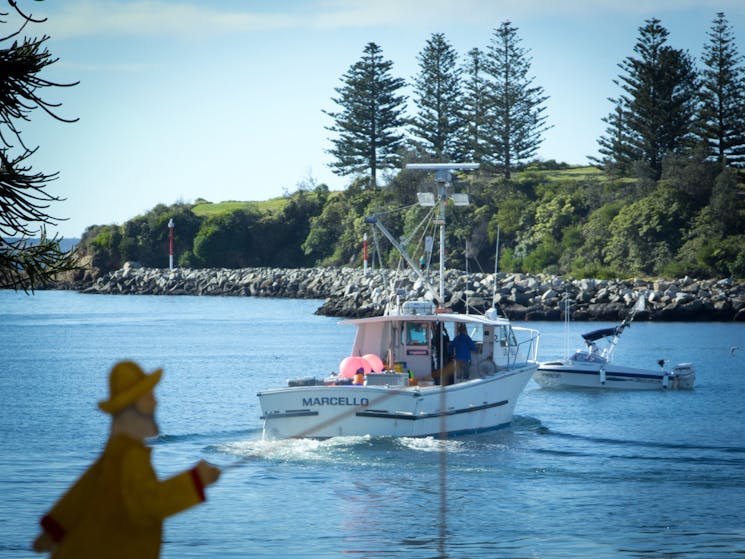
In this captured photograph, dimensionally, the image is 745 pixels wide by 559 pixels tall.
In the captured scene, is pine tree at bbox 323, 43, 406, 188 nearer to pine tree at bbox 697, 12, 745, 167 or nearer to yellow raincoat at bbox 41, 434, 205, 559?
pine tree at bbox 697, 12, 745, 167

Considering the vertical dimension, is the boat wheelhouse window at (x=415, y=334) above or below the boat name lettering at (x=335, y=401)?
above

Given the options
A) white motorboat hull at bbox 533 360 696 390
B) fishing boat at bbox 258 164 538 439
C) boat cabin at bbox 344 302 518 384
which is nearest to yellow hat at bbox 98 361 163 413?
fishing boat at bbox 258 164 538 439

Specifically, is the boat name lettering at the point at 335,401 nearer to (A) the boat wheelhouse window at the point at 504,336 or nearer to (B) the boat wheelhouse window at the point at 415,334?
(B) the boat wheelhouse window at the point at 415,334

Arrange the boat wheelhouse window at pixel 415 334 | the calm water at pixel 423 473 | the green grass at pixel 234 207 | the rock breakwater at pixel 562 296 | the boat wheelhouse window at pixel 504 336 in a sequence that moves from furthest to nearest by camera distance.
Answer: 1. the green grass at pixel 234 207
2. the rock breakwater at pixel 562 296
3. the boat wheelhouse window at pixel 504 336
4. the boat wheelhouse window at pixel 415 334
5. the calm water at pixel 423 473

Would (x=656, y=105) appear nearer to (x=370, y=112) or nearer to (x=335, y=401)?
(x=370, y=112)

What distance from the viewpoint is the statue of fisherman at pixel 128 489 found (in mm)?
4359

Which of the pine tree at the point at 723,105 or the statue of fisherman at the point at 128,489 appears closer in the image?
the statue of fisherman at the point at 128,489

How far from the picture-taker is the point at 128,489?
171 inches

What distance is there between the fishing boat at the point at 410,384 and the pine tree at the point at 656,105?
5420 centimetres

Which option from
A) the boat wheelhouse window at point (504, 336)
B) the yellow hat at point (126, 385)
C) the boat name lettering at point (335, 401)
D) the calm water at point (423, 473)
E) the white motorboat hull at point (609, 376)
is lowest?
the calm water at point (423, 473)

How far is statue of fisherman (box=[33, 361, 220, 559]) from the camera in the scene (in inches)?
172

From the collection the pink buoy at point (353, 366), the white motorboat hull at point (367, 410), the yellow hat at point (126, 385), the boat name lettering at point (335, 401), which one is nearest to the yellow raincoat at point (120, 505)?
the yellow hat at point (126, 385)

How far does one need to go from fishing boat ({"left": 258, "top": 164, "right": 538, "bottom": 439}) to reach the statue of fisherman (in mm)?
12408

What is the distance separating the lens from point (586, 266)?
6469 cm
